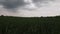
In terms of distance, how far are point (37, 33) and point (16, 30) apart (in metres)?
3.89

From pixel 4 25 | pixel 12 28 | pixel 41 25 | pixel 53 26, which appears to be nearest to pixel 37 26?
pixel 41 25

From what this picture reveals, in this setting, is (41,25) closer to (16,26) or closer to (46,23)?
(46,23)

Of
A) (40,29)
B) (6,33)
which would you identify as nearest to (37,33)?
(40,29)

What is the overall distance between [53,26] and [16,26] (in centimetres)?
710

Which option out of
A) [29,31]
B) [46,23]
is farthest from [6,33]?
[46,23]

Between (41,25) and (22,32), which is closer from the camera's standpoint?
(22,32)

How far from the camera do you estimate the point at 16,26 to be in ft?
92.6

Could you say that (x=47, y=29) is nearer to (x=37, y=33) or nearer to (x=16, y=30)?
(x=37, y=33)

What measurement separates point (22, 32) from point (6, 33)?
114 inches

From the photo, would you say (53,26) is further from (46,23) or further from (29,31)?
(29,31)

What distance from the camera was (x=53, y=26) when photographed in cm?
2798

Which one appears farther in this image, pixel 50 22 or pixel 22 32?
pixel 50 22

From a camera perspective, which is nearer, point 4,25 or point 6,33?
point 6,33

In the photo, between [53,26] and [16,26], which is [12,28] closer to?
[16,26]
